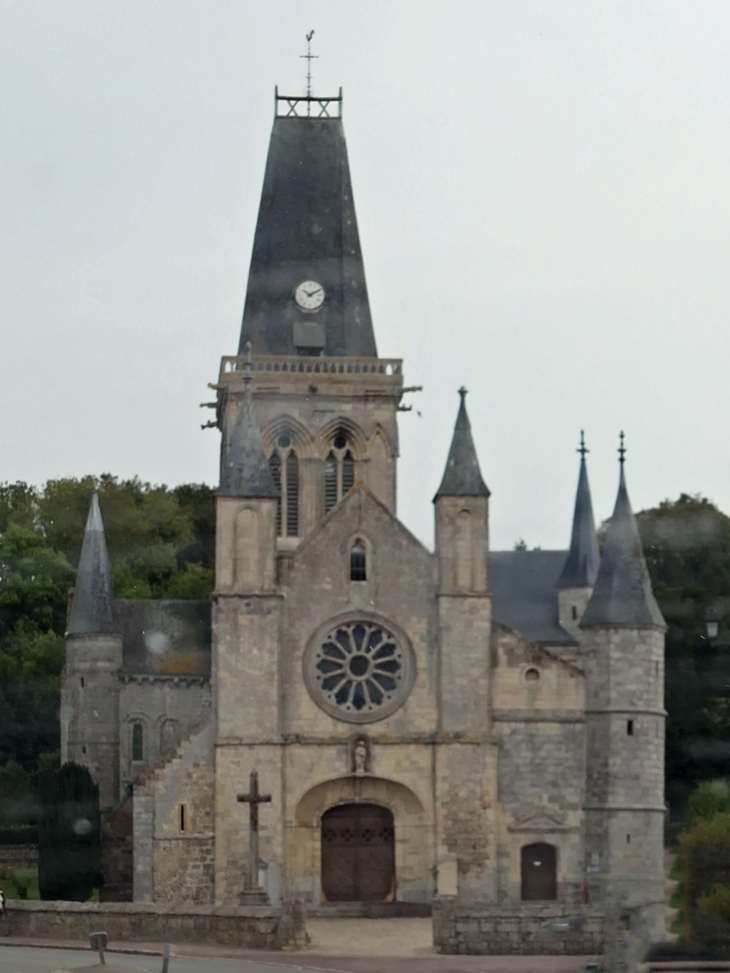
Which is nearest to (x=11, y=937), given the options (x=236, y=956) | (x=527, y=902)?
(x=236, y=956)

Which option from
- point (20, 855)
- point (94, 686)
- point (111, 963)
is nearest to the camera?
point (111, 963)

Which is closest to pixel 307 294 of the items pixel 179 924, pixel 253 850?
pixel 253 850

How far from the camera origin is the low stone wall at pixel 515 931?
35.9m

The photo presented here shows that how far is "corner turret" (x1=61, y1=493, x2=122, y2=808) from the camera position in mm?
56906

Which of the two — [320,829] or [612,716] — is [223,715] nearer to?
[320,829]

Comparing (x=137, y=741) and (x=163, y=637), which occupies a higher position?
(x=163, y=637)

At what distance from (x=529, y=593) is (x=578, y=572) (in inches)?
88.4

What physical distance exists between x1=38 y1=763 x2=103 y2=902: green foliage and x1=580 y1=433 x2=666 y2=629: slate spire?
13276 millimetres

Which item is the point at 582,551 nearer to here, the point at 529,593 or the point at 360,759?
the point at 529,593

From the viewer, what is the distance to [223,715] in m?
48.3

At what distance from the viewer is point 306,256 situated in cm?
5931

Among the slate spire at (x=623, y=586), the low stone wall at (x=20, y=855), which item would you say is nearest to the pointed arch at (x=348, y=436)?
the slate spire at (x=623, y=586)

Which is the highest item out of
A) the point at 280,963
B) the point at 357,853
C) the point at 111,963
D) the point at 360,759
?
the point at 360,759

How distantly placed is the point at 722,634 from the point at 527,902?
17.3 meters
